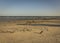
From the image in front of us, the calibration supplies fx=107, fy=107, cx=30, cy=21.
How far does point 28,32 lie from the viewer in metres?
0.82

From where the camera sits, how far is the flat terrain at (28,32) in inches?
31.0

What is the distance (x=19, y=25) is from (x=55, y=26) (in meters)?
0.29

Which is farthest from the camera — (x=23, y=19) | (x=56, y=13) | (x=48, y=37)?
(x=56, y=13)

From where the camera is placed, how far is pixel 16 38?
2.63 feet

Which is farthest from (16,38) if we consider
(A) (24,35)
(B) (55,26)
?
(B) (55,26)

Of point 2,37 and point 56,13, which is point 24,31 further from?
point 56,13

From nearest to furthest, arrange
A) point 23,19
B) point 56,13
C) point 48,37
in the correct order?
point 48,37 < point 23,19 < point 56,13

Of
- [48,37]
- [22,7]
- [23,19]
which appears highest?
[22,7]

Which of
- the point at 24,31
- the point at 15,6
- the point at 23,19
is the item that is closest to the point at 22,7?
the point at 15,6

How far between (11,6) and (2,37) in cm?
35

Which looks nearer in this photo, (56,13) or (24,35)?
(24,35)

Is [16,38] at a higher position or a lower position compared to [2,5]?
lower

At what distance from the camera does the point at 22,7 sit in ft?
3.42

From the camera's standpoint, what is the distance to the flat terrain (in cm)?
79
